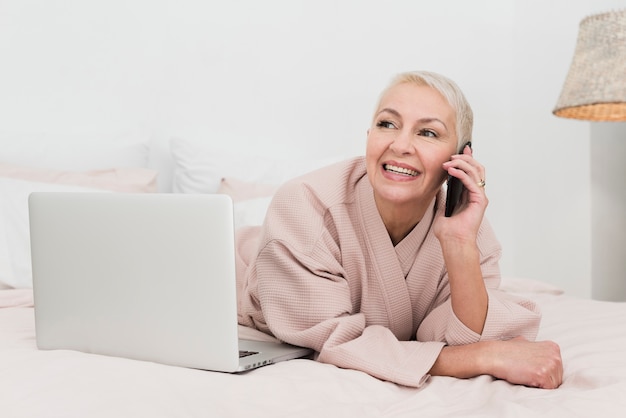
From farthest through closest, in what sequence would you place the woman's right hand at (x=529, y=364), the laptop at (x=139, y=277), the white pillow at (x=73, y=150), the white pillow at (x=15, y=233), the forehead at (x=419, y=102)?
the white pillow at (x=73, y=150) < the white pillow at (x=15, y=233) < the forehead at (x=419, y=102) < the woman's right hand at (x=529, y=364) < the laptop at (x=139, y=277)

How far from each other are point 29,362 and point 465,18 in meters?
2.70

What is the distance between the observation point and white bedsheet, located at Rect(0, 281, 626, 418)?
0.94 m

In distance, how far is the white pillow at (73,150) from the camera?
228 cm

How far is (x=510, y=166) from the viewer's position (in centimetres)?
342

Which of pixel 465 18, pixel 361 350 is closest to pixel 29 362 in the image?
pixel 361 350

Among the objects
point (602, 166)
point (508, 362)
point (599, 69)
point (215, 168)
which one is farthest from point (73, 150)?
point (602, 166)

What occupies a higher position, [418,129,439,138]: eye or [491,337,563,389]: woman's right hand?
[418,129,439,138]: eye

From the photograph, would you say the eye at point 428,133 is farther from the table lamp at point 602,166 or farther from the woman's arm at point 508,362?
the table lamp at point 602,166

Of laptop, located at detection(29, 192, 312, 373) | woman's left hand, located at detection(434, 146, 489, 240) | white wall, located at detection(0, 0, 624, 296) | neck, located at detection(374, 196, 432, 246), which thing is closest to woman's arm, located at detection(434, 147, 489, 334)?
woman's left hand, located at detection(434, 146, 489, 240)

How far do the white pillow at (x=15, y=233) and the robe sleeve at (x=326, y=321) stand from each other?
72cm

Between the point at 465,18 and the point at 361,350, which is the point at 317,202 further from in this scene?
the point at 465,18

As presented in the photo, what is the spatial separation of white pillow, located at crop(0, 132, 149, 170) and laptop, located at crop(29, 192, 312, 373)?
113cm

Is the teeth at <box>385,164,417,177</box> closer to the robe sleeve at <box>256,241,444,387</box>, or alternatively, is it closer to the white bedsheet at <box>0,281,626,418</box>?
the robe sleeve at <box>256,241,444,387</box>

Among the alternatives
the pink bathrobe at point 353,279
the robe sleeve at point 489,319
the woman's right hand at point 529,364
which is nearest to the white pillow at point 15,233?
the pink bathrobe at point 353,279
